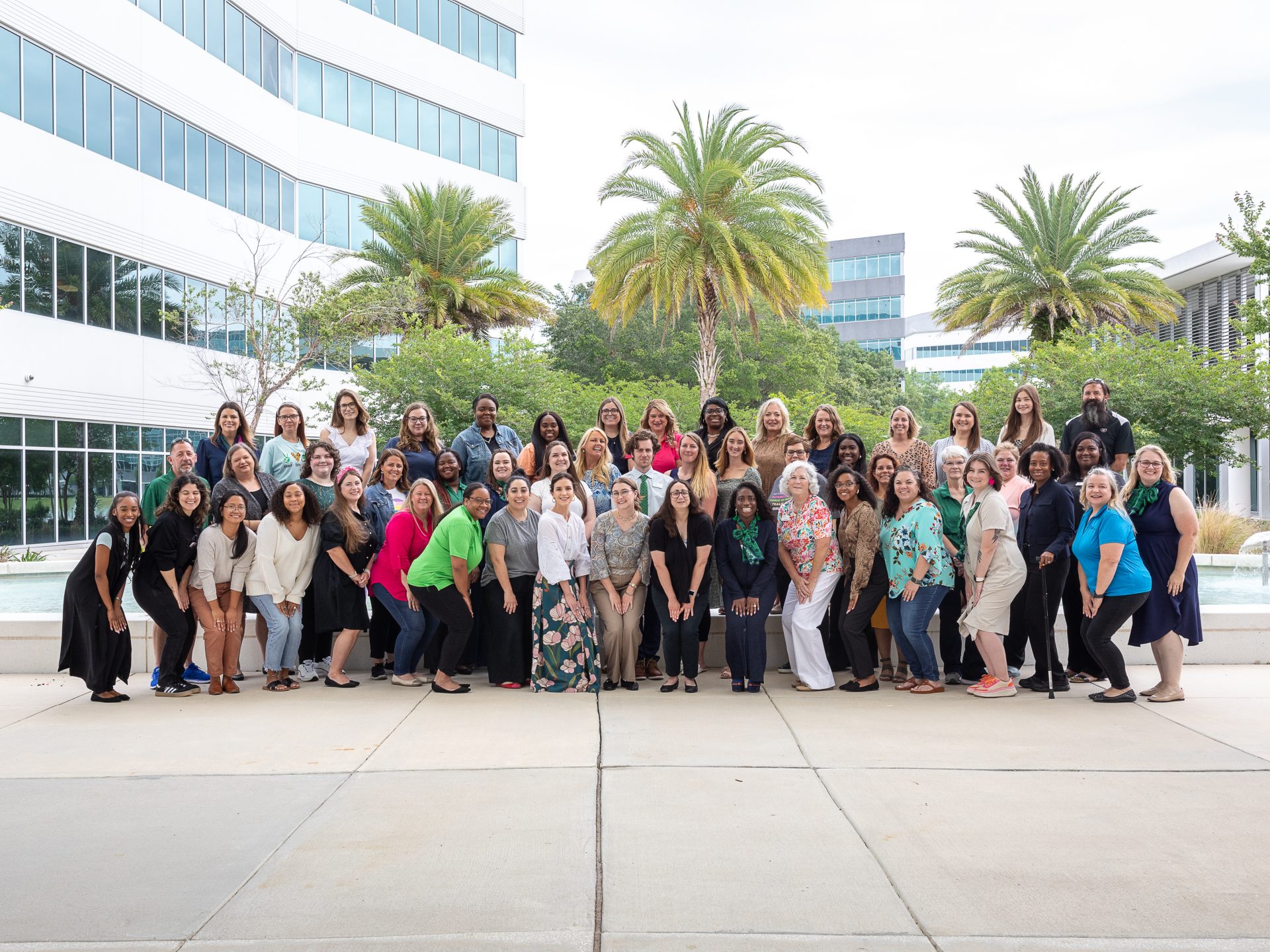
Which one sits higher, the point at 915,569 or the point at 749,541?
the point at 749,541

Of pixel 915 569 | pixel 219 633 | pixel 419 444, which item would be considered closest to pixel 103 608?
pixel 219 633

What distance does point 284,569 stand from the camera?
27.3 ft

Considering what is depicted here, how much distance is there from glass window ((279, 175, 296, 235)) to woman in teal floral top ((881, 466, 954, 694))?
25.9 m

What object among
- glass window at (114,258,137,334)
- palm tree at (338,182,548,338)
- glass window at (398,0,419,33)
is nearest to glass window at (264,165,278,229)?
palm tree at (338,182,548,338)

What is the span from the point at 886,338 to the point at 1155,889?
91.5 metres

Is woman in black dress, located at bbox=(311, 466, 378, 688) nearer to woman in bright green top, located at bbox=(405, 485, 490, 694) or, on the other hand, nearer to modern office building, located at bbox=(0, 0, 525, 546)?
woman in bright green top, located at bbox=(405, 485, 490, 694)

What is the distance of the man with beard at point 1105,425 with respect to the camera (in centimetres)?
931

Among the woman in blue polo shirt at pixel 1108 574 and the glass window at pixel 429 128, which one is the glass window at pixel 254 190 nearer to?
the glass window at pixel 429 128

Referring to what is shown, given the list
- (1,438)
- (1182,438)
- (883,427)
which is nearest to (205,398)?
(1,438)

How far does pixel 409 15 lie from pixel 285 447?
28.6m

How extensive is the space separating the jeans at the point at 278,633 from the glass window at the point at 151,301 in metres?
19.1

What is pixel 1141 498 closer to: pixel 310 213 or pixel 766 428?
pixel 766 428

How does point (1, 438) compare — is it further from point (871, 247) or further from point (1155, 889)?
point (871, 247)

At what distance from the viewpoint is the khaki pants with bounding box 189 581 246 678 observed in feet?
27.2
